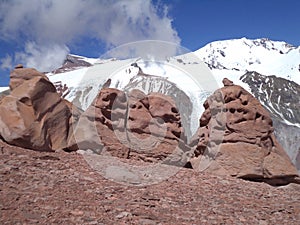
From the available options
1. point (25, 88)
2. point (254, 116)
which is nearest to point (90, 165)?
point (25, 88)

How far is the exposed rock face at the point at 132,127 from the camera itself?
52.7ft

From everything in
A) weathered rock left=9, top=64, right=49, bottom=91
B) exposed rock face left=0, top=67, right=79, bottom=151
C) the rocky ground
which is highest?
weathered rock left=9, top=64, right=49, bottom=91

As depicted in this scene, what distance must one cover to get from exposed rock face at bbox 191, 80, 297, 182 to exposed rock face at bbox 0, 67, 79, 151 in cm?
578

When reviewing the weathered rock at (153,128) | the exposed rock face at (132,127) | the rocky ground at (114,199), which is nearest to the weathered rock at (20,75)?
the exposed rock face at (132,127)

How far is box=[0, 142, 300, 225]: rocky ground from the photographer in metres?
7.72

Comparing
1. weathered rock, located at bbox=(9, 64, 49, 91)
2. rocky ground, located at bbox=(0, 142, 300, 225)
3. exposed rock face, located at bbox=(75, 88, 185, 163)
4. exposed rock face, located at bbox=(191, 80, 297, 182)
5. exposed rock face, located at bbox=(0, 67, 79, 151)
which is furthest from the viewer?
weathered rock, located at bbox=(9, 64, 49, 91)

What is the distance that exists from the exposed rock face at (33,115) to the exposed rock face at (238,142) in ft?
19.0

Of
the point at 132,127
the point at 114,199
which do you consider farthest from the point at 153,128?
the point at 114,199

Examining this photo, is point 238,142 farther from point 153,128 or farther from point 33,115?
point 33,115

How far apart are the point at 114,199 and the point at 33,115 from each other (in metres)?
6.73

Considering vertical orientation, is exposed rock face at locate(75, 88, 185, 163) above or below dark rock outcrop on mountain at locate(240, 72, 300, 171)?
below

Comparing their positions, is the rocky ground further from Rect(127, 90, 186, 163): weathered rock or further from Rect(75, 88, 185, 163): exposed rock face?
Rect(127, 90, 186, 163): weathered rock

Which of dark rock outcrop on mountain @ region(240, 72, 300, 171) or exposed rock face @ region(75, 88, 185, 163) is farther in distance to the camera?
dark rock outcrop on mountain @ region(240, 72, 300, 171)

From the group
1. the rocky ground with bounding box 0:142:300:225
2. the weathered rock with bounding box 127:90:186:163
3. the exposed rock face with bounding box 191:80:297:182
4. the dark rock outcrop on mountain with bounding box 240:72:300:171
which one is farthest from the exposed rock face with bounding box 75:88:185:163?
the dark rock outcrop on mountain with bounding box 240:72:300:171
